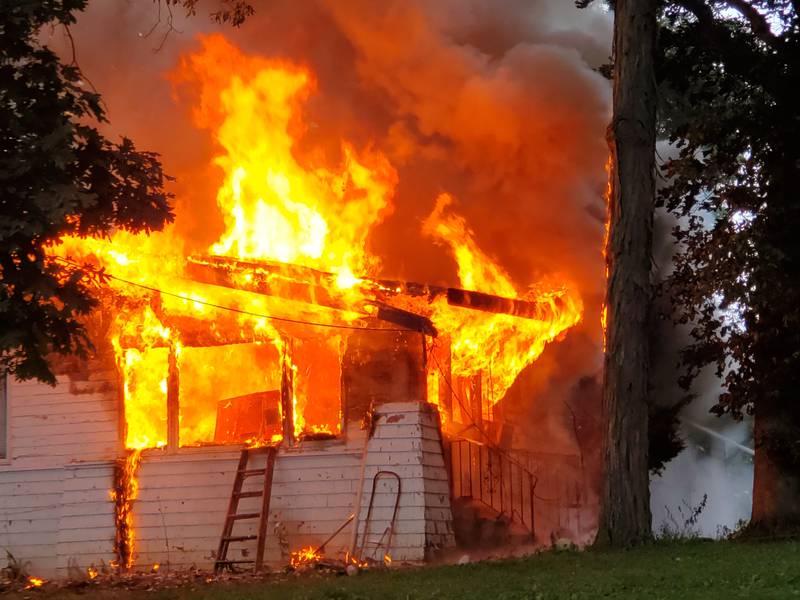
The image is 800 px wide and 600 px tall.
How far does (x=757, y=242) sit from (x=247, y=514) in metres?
7.13

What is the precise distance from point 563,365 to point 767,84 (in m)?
6.59

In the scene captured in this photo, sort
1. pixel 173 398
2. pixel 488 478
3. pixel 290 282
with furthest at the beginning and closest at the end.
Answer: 1. pixel 488 478
2. pixel 173 398
3. pixel 290 282

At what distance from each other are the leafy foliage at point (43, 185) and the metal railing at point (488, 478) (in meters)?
6.79

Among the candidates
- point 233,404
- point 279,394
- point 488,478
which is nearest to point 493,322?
point 488,478

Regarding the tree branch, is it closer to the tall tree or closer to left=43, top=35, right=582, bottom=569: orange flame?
the tall tree

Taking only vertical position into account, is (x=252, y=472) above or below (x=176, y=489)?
above

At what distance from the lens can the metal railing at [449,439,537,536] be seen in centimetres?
1559

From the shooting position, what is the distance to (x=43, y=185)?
9.12 m

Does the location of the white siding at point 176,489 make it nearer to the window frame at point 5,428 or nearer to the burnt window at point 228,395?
the window frame at point 5,428

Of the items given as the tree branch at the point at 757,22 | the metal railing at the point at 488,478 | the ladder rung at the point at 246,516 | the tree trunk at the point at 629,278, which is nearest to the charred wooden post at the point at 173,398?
the ladder rung at the point at 246,516

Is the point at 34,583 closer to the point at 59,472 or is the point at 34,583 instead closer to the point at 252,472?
the point at 59,472

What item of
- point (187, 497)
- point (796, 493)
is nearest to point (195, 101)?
point (187, 497)

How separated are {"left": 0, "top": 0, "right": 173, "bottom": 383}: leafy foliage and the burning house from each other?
154 inches

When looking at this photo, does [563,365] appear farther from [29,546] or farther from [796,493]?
[29,546]
